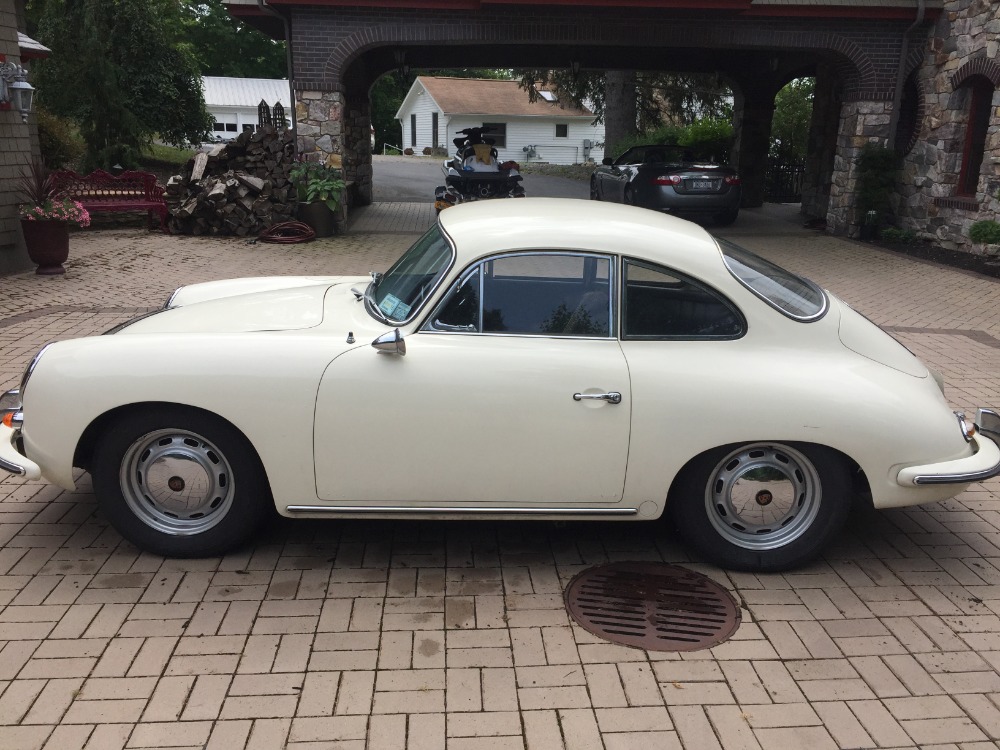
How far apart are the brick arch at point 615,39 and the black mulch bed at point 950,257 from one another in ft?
8.44

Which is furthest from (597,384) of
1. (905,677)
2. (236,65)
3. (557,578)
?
(236,65)

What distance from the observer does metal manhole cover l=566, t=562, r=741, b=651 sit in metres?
3.22

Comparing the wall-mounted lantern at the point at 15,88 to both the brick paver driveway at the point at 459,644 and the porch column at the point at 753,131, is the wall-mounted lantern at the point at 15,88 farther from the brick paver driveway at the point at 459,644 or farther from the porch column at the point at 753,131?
the porch column at the point at 753,131

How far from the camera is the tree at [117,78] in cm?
1811

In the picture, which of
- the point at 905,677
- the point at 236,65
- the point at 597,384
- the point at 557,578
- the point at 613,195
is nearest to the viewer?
the point at 905,677

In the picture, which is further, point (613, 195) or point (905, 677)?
point (613, 195)

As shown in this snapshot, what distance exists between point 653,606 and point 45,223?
9739 mm

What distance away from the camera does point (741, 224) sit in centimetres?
1655

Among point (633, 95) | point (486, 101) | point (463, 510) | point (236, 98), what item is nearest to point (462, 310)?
point (463, 510)

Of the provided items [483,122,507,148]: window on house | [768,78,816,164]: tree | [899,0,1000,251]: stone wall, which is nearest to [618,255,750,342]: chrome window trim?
[899,0,1000,251]: stone wall

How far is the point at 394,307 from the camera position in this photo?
12.1 ft

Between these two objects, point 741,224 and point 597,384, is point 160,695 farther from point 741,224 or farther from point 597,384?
point 741,224

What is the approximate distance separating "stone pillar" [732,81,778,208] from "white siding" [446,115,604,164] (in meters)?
27.2

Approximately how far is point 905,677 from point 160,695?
8.49 ft
